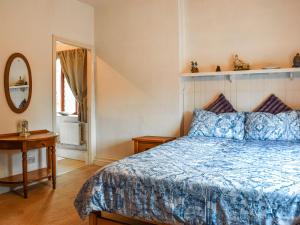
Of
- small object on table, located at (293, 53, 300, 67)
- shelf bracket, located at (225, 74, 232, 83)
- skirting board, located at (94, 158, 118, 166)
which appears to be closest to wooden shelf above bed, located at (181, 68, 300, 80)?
shelf bracket, located at (225, 74, 232, 83)

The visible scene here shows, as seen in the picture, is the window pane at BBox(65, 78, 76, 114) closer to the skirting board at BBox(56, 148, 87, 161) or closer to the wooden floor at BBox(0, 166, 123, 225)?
the skirting board at BBox(56, 148, 87, 161)

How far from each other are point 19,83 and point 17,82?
31 millimetres

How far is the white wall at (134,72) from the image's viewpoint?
4133 mm

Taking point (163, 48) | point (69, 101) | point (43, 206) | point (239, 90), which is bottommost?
point (43, 206)

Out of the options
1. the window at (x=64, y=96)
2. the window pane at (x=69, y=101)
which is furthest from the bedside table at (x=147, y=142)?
the window pane at (x=69, y=101)

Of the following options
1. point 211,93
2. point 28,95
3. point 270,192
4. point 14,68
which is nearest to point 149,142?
point 211,93

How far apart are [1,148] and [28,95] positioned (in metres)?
0.83

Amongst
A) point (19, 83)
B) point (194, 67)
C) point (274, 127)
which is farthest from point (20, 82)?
point (274, 127)

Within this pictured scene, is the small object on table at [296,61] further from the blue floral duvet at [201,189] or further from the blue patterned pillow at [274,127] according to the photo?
the blue floral duvet at [201,189]

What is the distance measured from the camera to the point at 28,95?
12.1ft

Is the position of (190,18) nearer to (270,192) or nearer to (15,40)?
(15,40)

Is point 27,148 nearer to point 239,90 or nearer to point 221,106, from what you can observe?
point 221,106

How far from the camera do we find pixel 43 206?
3.02m

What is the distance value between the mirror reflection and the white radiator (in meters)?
Answer: 1.75
